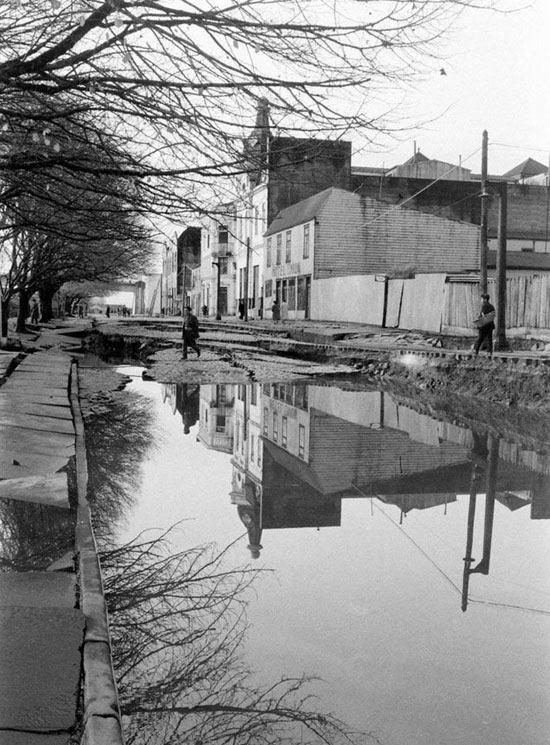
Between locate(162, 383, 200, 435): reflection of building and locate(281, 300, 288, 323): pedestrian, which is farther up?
locate(281, 300, 288, 323): pedestrian

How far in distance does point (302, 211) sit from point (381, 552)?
121ft

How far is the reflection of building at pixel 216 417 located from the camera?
10.5m

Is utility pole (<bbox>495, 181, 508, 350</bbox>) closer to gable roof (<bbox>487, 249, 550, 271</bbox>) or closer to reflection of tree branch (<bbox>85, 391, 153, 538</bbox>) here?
reflection of tree branch (<bbox>85, 391, 153, 538</bbox>)

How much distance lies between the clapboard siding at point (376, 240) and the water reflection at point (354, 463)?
76.9 feet

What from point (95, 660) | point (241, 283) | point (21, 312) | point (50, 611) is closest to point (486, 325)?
point (50, 611)

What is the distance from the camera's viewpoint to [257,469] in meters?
8.61

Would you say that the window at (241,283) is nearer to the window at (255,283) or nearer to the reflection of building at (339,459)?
the window at (255,283)

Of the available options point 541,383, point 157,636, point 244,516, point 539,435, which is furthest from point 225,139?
point 541,383

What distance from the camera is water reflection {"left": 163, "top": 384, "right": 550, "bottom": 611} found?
6.82 metres

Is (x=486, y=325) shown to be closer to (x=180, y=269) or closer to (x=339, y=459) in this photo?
(x=339, y=459)

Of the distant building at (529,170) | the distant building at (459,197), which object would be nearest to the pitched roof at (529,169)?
the distant building at (529,170)

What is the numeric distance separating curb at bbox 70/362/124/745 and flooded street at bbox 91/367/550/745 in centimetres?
78

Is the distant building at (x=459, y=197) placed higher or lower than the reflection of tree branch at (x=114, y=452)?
higher

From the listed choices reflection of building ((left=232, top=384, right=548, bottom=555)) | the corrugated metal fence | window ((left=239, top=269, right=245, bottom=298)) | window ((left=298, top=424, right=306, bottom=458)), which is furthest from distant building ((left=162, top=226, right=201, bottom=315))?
window ((left=298, top=424, right=306, bottom=458))
